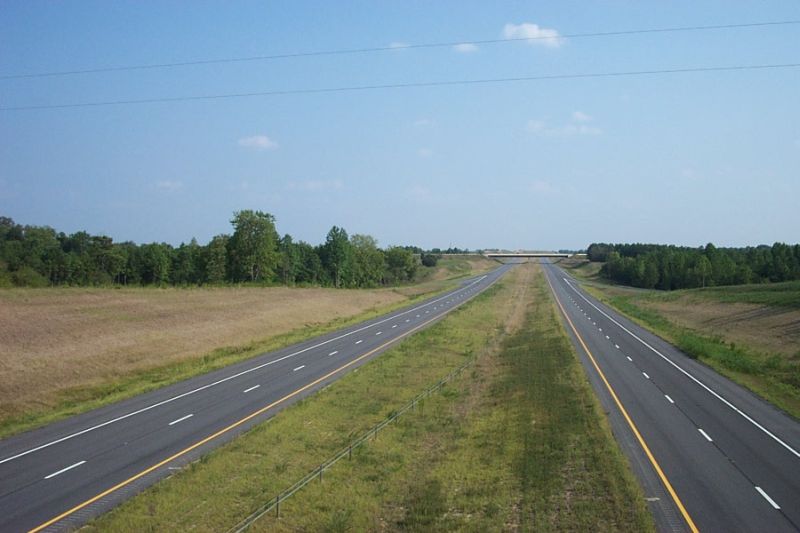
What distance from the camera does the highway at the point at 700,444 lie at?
16.3 m

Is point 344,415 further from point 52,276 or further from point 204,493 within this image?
point 52,276

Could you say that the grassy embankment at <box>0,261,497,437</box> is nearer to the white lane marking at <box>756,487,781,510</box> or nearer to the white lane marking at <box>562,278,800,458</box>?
the white lane marking at <box>756,487,781,510</box>

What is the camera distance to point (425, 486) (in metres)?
19.4

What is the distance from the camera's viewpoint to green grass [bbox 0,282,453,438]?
90.4ft

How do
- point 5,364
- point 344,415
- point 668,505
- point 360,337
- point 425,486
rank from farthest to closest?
point 360,337 → point 5,364 → point 344,415 → point 425,486 → point 668,505

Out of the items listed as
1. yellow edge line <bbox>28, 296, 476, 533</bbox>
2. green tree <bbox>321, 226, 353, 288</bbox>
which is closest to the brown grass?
yellow edge line <bbox>28, 296, 476, 533</bbox>

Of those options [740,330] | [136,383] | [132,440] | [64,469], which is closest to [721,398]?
[132,440]

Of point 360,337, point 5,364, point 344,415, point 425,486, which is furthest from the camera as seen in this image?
point 360,337

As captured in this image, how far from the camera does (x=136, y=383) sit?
36.8m

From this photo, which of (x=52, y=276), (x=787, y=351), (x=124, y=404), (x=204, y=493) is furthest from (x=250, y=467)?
(x=52, y=276)

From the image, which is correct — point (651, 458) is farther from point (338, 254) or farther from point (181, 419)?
point (338, 254)

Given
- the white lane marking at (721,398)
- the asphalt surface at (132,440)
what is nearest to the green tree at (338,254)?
the white lane marking at (721,398)

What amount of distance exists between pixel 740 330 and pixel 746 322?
17.0 ft

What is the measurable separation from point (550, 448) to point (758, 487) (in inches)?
263
